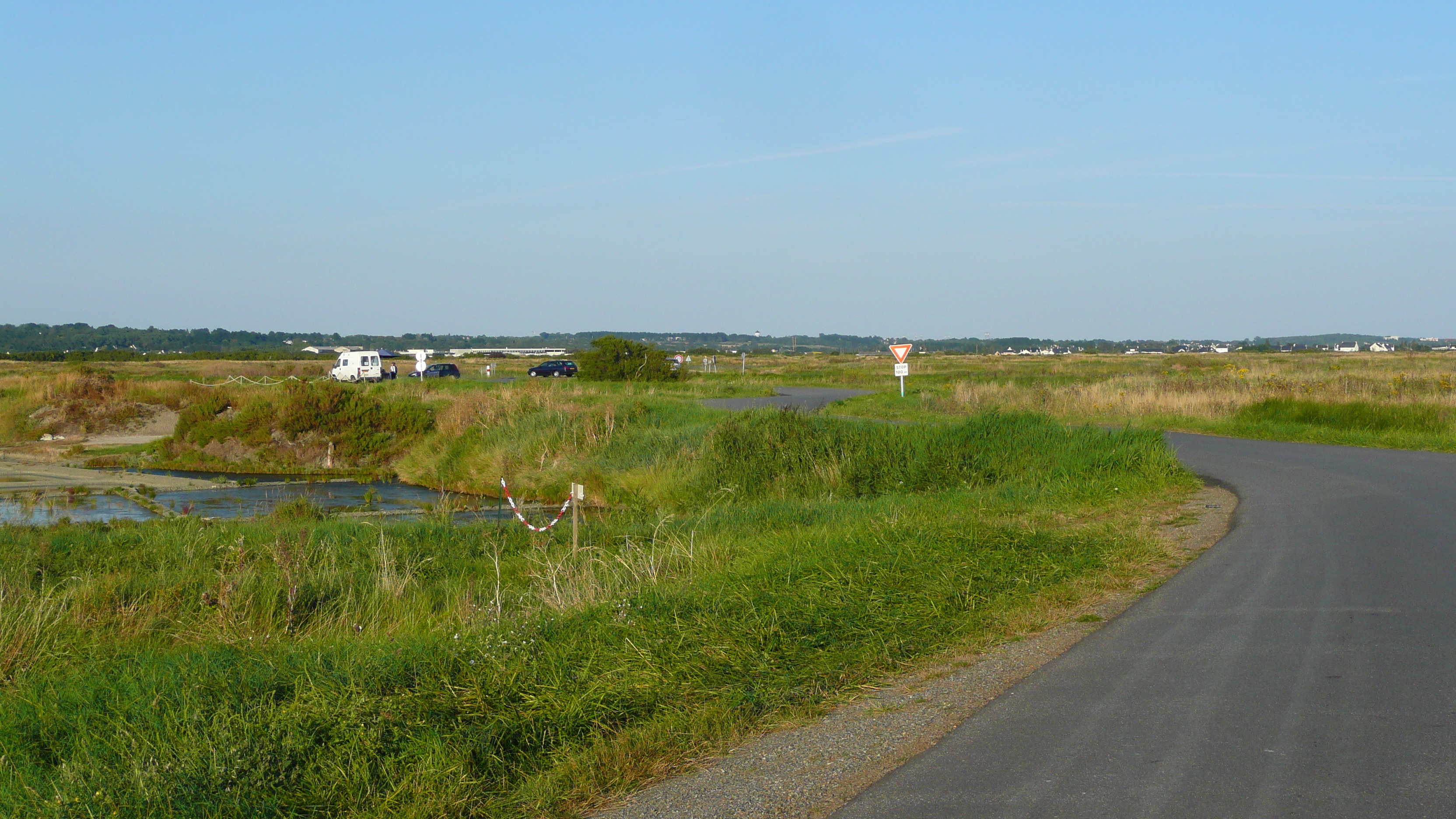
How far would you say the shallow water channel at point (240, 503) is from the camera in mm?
20938

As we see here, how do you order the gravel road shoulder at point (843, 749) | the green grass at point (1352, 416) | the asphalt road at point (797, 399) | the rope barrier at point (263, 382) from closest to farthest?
the gravel road shoulder at point (843, 749), the green grass at point (1352, 416), the rope barrier at point (263, 382), the asphalt road at point (797, 399)

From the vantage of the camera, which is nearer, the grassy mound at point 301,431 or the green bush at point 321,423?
the grassy mound at point 301,431

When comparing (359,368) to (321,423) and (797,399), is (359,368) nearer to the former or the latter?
(797,399)

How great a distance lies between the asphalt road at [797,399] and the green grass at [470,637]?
21.9 metres

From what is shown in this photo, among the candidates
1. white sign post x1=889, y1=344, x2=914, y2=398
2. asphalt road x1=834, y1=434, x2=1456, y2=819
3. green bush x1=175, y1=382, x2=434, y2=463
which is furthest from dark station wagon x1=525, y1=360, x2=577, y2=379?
asphalt road x1=834, y1=434, x2=1456, y2=819

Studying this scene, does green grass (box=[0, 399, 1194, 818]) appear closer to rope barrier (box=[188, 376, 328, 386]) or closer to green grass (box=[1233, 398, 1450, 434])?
green grass (box=[1233, 398, 1450, 434])

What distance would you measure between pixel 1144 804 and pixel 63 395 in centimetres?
4676

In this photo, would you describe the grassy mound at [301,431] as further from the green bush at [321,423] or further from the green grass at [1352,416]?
the green grass at [1352,416]

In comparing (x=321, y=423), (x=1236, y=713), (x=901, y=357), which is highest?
(x=901, y=357)

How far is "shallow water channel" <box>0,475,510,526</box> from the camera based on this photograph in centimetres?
2094

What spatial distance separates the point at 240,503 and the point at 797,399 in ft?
97.7

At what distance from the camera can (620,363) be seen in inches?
2402

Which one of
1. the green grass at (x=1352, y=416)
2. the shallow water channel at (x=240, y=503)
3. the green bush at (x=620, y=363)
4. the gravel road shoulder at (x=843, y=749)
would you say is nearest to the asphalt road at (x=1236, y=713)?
the gravel road shoulder at (x=843, y=749)

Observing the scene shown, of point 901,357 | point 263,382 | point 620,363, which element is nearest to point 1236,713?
point 901,357
